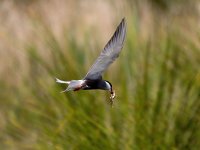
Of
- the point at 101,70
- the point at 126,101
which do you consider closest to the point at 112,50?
the point at 101,70

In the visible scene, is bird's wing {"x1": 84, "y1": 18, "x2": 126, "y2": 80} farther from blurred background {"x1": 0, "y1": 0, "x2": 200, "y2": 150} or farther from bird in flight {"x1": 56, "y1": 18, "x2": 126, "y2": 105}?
blurred background {"x1": 0, "y1": 0, "x2": 200, "y2": 150}

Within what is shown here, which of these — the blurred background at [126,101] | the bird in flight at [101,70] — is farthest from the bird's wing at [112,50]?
the blurred background at [126,101]

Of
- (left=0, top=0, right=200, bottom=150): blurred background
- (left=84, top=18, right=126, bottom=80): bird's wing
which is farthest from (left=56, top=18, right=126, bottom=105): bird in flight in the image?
(left=0, top=0, right=200, bottom=150): blurred background

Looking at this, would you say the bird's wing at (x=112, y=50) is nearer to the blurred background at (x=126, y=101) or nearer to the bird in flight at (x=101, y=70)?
the bird in flight at (x=101, y=70)

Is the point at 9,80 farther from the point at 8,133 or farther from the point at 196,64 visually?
the point at 196,64

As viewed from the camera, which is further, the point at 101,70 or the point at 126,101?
the point at 126,101

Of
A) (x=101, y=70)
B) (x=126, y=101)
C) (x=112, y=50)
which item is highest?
(x=126, y=101)

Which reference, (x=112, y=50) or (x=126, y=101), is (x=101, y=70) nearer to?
(x=112, y=50)

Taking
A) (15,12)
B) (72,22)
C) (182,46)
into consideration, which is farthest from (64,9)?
(182,46)

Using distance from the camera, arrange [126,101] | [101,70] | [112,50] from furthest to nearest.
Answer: [126,101]
[112,50]
[101,70]
